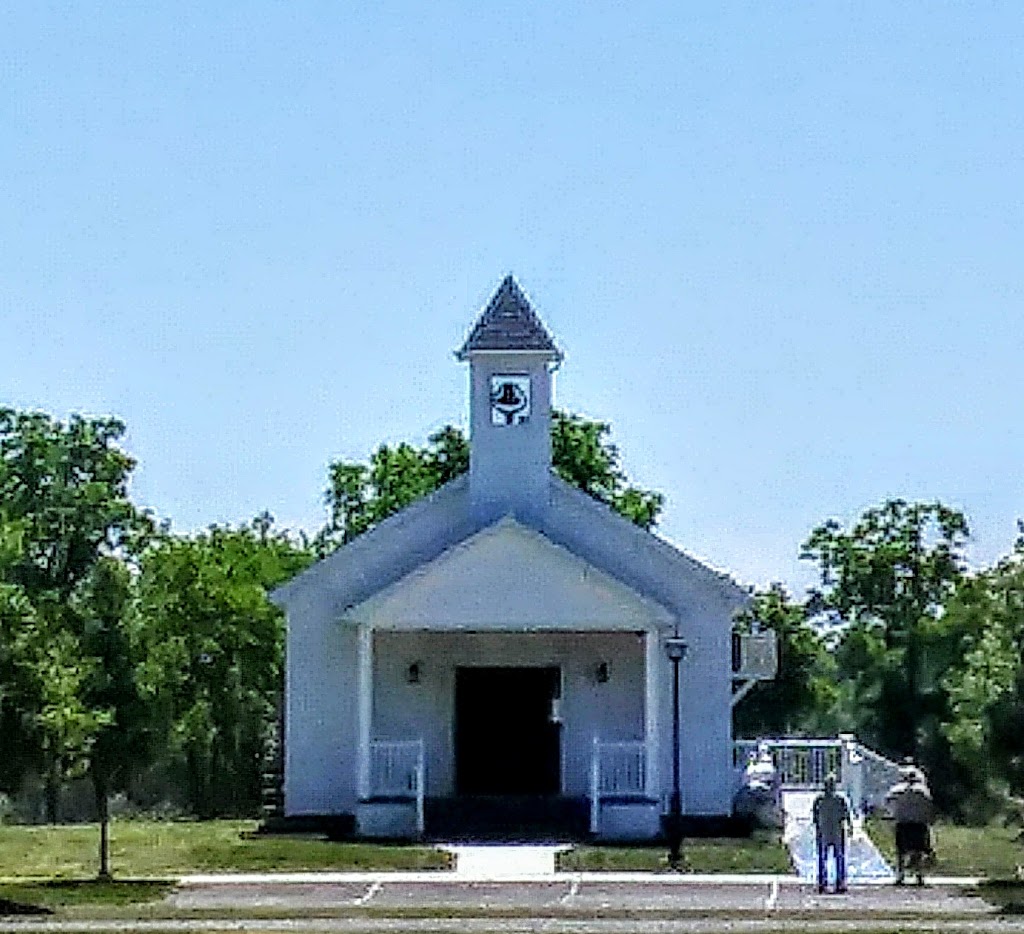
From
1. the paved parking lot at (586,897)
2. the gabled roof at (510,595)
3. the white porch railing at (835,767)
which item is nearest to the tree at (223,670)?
the white porch railing at (835,767)

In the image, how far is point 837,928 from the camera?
27250mm

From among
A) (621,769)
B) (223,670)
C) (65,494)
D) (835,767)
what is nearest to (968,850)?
(621,769)

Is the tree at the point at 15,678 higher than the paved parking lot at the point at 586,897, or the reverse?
the tree at the point at 15,678

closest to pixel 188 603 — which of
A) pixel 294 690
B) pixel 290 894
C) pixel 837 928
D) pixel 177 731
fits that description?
pixel 294 690

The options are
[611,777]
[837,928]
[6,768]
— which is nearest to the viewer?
[837,928]

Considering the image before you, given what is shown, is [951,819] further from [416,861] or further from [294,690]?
[416,861]

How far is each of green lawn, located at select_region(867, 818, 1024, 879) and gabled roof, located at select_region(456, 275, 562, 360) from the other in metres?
9.09

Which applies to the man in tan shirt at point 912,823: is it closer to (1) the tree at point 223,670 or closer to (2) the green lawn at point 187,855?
(2) the green lawn at point 187,855

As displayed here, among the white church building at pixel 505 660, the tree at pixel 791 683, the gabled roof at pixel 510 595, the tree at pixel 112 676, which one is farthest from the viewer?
the tree at pixel 791 683

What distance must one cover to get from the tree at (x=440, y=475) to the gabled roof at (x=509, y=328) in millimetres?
28977

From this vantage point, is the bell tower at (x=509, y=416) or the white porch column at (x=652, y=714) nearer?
the white porch column at (x=652, y=714)

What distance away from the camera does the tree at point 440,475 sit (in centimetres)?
7525

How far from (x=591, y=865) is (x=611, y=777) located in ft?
19.2

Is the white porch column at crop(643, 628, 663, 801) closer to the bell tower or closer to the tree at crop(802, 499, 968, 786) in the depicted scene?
the bell tower
